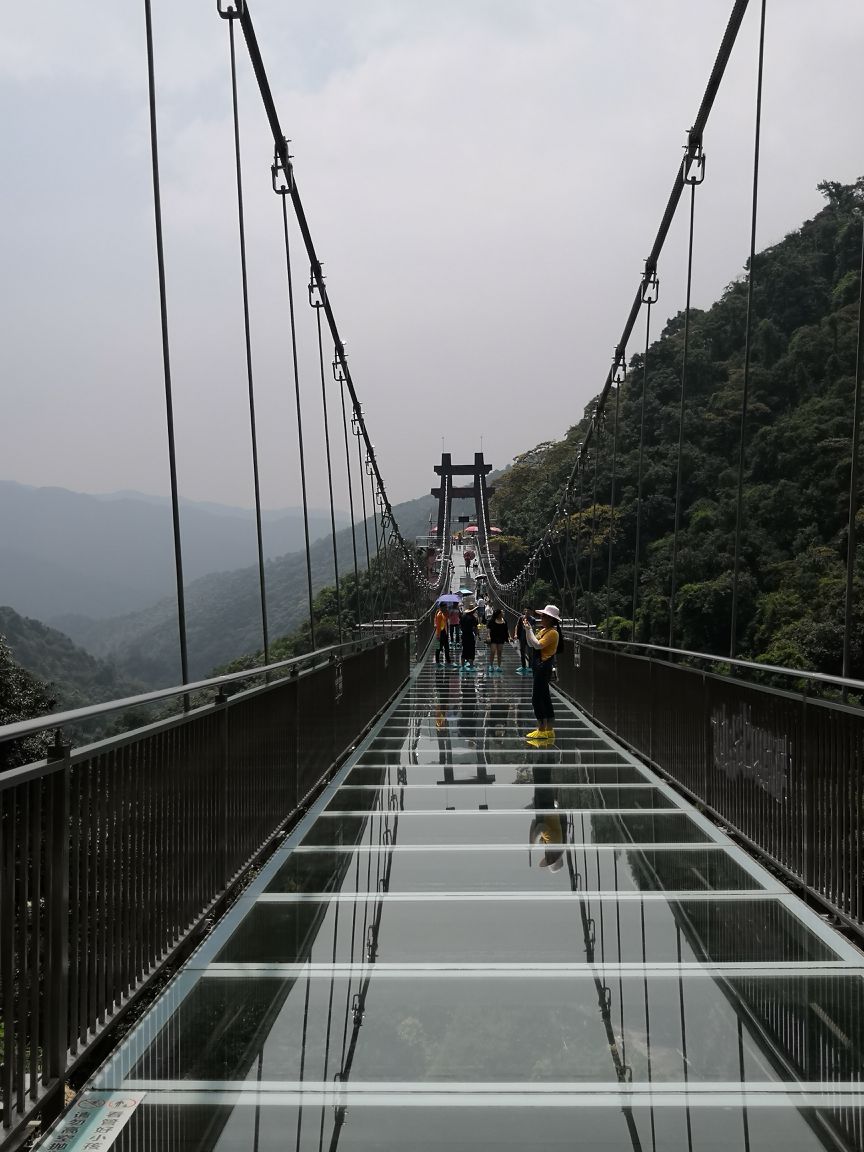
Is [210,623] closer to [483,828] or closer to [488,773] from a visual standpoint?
[488,773]

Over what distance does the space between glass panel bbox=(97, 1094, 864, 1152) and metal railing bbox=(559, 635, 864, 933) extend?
1601mm

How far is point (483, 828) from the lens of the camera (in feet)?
19.9

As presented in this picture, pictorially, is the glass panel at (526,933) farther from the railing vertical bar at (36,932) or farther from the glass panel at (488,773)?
the glass panel at (488,773)

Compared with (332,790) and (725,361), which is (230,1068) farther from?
(725,361)

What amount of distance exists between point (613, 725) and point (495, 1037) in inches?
315

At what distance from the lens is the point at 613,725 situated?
36.0 feet

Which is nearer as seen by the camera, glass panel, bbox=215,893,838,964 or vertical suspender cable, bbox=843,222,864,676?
glass panel, bbox=215,893,838,964

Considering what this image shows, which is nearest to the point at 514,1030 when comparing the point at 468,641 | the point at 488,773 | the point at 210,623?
the point at 488,773

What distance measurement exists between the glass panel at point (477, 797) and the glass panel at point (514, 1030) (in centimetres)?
312

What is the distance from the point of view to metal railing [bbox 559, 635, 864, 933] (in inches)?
171

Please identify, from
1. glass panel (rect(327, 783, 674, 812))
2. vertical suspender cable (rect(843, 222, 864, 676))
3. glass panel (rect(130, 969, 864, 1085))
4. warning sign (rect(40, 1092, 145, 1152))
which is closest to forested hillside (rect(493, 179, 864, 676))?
glass panel (rect(327, 783, 674, 812))

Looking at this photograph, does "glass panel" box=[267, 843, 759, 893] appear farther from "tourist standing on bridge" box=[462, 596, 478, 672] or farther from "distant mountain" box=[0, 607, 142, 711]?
"distant mountain" box=[0, 607, 142, 711]

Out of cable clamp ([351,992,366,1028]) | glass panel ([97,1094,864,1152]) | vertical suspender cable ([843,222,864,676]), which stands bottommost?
cable clamp ([351,992,366,1028])

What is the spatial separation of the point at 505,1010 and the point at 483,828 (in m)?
2.76
